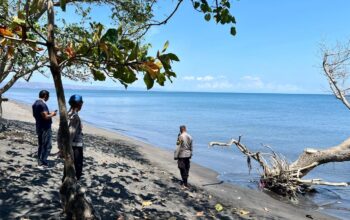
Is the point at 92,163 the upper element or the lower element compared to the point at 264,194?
upper

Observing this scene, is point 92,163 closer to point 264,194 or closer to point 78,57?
point 264,194

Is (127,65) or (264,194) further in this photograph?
(264,194)

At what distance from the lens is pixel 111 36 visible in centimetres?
463

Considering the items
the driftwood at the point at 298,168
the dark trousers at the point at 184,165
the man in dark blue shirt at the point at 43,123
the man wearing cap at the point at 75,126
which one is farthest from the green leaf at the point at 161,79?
the driftwood at the point at 298,168

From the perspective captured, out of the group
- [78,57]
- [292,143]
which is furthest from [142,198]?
[292,143]

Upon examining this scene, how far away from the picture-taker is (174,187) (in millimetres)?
12703

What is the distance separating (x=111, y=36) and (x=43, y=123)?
23.4 feet

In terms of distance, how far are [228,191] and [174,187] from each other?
349cm

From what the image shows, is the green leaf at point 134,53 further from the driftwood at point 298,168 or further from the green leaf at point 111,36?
the driftwood at point 298,168

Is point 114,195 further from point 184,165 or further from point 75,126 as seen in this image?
point 184,165

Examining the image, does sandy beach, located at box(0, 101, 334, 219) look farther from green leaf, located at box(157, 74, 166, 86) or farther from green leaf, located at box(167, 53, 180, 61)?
green leaf, located at box(167, 53, 180, 61)

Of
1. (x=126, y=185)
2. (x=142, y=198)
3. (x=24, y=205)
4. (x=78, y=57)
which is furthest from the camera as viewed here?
(x=126, y=185)

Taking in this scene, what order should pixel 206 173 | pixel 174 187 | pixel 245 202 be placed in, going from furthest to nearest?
pixel 206 173
pixel 245 202
pixel 174 187

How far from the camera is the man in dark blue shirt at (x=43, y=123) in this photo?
10.8 m
